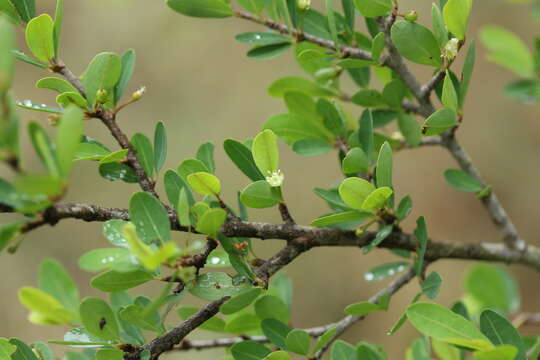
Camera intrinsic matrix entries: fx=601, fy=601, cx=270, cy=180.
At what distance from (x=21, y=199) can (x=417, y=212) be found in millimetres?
2604

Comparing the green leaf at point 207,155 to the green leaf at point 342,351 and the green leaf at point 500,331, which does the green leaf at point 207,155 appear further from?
the green leaf at point 500,331

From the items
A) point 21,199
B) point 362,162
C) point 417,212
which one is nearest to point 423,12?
point 417,212

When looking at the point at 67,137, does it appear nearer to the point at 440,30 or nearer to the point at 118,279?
the point at 118,279

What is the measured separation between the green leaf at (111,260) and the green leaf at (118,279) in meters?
0.02

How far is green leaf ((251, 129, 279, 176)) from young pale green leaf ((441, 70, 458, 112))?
256 millimetres

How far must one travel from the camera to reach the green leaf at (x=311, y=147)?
108 cm

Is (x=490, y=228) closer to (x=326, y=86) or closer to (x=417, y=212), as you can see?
(x=417, y=212)

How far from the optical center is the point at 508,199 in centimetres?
293

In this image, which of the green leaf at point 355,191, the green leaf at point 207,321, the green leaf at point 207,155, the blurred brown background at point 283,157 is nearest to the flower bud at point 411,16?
the green leaf at point 355,191

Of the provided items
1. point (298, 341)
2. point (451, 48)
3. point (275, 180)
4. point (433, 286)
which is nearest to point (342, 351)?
point (298, 341)

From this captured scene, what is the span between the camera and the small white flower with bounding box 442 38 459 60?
0.88 meters

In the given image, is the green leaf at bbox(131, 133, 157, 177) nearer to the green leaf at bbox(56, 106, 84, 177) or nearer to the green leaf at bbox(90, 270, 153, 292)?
the green leaf at bbox(90, 270, 153, 292)

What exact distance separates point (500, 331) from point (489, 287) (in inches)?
27.9

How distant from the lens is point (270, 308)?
1.01 meters
